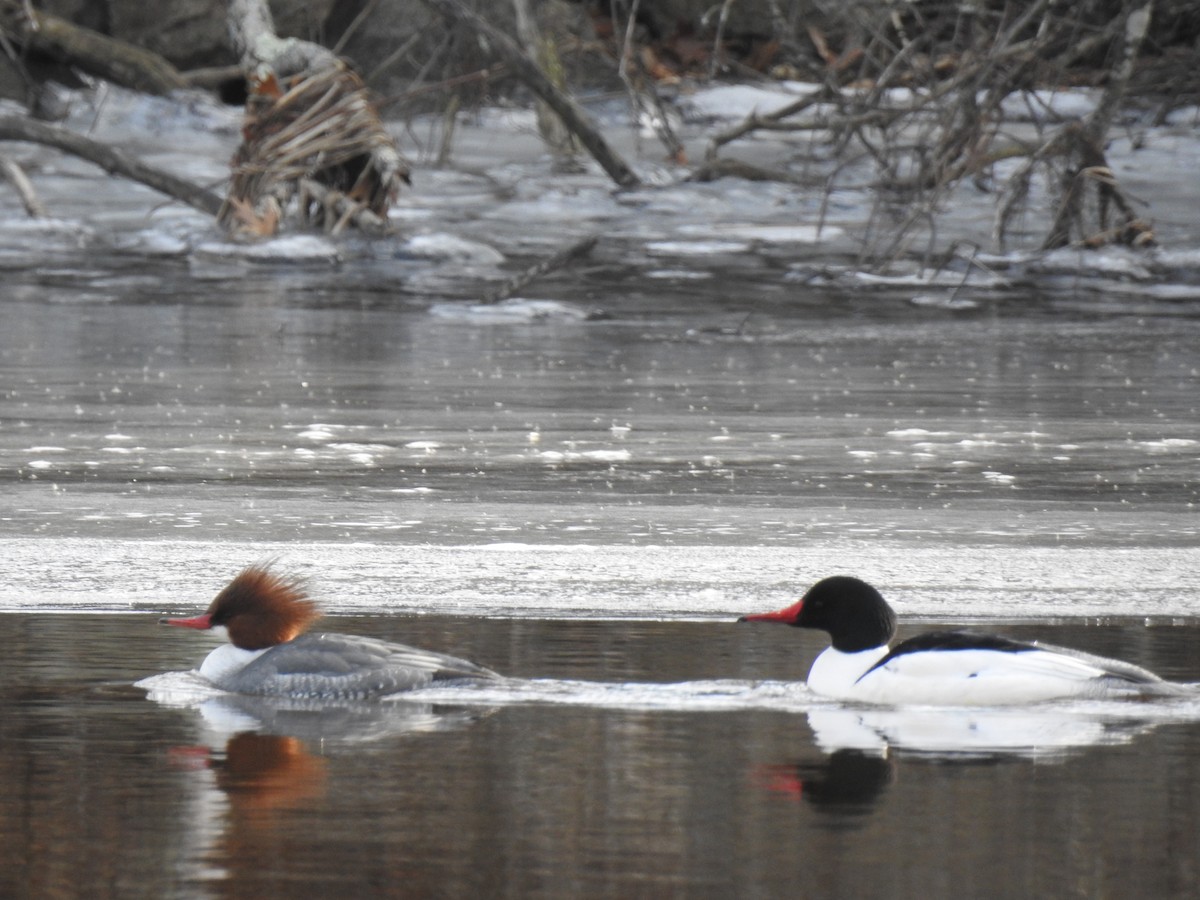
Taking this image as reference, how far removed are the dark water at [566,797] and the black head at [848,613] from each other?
0.19 meters

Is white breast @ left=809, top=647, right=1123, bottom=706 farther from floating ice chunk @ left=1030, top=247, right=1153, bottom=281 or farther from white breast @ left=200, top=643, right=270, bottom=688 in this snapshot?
floating ice chunk @ left=1030, top=247, right=1153, bottom=281

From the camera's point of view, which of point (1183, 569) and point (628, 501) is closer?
point (1183, 569)

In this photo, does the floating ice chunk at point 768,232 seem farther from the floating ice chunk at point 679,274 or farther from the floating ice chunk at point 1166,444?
the floating ice chunk at point 1166,444

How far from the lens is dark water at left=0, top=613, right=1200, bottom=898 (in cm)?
340

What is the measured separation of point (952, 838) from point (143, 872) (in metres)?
1.35

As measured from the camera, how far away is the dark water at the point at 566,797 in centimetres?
340

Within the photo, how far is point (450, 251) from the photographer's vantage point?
16.8 meters

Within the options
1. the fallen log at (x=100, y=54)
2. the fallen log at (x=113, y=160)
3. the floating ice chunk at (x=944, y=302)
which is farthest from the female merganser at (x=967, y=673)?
the fallen log at (x=100, y=54)

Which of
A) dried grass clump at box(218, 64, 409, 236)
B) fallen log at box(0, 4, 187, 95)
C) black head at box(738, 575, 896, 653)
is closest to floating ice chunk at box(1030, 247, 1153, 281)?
dried grass clump at box(218, 64, 409, 236)

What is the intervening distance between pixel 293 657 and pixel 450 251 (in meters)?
12.0

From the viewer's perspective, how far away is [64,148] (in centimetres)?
1752

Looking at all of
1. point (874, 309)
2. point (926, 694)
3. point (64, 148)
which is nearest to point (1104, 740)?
point (926, 694)

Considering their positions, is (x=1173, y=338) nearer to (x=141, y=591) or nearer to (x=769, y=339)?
(x=769, y=339)

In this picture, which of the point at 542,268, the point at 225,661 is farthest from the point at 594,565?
the point at 542,268
